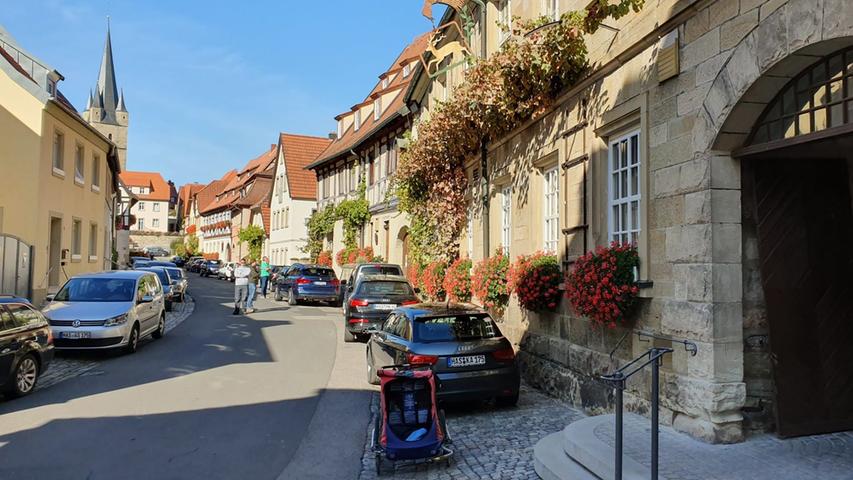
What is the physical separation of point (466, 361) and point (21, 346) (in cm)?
604

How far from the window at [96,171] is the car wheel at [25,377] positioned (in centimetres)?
1654

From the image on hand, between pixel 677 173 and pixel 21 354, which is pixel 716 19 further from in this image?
pixel 21 354

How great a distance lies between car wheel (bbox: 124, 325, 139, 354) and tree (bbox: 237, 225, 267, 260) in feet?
140

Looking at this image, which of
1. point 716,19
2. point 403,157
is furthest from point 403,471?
point 403,157

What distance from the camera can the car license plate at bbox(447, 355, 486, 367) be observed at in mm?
7969

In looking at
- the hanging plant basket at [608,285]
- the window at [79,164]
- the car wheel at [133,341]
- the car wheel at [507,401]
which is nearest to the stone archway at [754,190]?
the hanging plant basket at [608,285]

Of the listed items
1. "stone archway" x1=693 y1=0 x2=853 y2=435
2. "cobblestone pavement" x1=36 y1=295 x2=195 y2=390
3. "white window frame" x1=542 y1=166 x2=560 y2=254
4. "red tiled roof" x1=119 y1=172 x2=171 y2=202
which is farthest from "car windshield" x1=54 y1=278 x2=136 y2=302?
"red tiled roof" x1=119 y1=172 x2=171 y2=202

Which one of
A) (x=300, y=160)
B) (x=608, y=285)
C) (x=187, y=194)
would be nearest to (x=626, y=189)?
(x=608, y=285)

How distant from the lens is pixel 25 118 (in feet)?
60.0

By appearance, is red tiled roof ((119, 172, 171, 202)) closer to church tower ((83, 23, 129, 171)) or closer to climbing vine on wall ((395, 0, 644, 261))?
church tower ((83, 23, 129, 171))

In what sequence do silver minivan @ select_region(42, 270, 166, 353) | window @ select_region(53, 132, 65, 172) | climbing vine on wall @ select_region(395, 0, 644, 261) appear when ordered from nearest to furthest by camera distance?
1. climbing vine on wall @ select_region(395, 0, 644, 261)
2. silver minivan @ select_region(42, 270, 166, 353)
3. window @ select_region(53, 132, 65, 172)

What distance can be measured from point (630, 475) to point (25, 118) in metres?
19.3

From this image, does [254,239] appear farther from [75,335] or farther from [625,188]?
[625,188]

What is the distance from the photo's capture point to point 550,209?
10.6 meters
